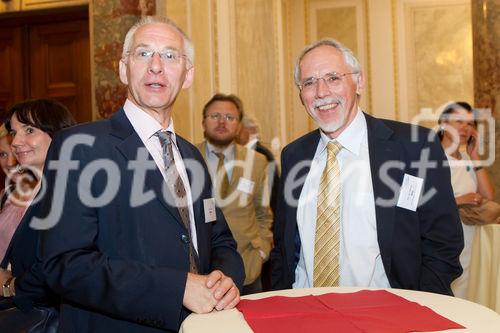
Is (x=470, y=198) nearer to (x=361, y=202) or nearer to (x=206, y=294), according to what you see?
(x=361, y=202)

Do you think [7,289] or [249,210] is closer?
[7,289]

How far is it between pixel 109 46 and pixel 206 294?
3.49 m

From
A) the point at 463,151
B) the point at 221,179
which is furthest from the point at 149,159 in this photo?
the point at 463,151

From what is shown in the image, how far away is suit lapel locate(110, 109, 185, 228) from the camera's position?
1.97m

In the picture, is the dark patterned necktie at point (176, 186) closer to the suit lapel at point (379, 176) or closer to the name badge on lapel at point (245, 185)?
the suit lapel at point (379, 176)

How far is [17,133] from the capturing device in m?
2.96

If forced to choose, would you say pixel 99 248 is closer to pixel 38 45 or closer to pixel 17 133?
pixel 17 133

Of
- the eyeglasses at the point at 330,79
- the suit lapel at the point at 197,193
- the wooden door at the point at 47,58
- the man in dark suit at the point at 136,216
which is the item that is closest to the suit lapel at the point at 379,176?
the eyeglasses at the point at 330,79

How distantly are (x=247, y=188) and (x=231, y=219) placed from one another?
0.92ft

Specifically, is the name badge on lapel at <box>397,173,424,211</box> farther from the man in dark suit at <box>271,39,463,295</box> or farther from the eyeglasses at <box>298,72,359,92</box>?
the eyeglasses at <box>298,72,359,92</box>

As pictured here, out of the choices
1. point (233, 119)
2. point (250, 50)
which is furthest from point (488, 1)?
point (250, 50)

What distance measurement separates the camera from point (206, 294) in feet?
5.92

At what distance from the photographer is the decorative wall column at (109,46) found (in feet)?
15.6

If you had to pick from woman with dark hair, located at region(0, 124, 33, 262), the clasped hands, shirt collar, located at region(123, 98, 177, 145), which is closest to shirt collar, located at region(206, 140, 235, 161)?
woman with dark hair, located at region(0, 124, 33, 262)
